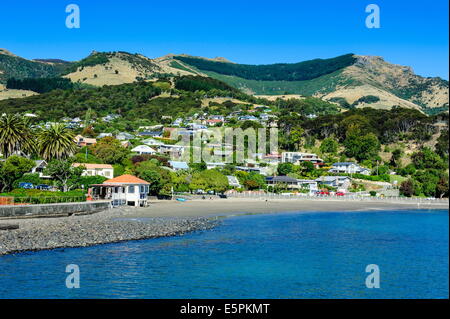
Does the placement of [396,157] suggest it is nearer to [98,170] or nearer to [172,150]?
[172,150]

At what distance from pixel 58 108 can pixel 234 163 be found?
110646 mm

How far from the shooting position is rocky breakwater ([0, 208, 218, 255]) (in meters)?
31.9

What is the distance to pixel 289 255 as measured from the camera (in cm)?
3334

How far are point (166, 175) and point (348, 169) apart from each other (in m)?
48.5

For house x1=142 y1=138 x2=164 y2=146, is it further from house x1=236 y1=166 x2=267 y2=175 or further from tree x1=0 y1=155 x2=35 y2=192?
tree x1=0 y1=155 x2=35 y2=192

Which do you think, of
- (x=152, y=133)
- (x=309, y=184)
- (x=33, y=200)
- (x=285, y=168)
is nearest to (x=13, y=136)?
(x=33, y=200)

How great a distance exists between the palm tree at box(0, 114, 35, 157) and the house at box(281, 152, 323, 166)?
66.5 metres

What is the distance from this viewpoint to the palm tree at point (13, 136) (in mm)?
62531

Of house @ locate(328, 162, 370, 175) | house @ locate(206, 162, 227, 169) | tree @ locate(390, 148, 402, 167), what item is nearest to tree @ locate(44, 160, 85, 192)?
house @ locate(206, 162, 227, 169)

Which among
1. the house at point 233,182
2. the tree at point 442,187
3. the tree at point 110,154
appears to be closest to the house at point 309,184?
the house at point 233,182

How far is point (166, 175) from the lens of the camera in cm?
7331

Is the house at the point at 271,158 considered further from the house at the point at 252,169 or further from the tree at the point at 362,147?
the tree at the point at 362,147

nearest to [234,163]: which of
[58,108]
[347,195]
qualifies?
[347,195]
